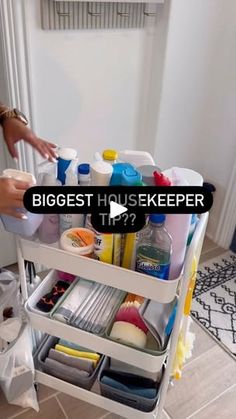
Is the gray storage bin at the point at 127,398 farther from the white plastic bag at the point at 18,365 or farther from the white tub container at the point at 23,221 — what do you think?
the white tub container at the point at 23,221

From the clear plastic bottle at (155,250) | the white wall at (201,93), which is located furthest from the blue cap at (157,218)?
the white wall at (201,93)

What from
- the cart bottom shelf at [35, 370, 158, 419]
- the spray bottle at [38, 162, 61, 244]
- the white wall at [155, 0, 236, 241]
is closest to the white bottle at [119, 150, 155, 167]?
the spray bottle at [38, 162, 61, 244]

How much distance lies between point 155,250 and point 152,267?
1.5 inches

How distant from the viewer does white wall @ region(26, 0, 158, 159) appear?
4.29ft

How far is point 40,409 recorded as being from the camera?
119 cm

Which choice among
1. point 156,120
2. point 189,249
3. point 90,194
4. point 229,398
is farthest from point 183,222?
point 156,120

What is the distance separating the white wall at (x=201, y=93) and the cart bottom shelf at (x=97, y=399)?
1.14 m

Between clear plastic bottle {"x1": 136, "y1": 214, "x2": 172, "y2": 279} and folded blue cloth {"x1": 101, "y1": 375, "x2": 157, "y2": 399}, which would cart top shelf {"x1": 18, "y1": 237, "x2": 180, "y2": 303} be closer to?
clear plastic bottle {"x1": 136, "y1": 214, "x2": 172, "y2": 279}

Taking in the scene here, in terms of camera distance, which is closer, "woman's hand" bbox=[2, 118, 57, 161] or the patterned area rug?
"woman's hand" bbox=[2, 118, 57, 161]

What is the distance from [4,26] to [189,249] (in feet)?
3.08

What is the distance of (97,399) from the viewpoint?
41.0 inches

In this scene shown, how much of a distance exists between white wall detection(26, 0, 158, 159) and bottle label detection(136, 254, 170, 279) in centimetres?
84

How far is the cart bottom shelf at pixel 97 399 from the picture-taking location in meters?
1.02

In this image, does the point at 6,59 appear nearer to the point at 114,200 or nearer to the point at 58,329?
the point at 114,200
